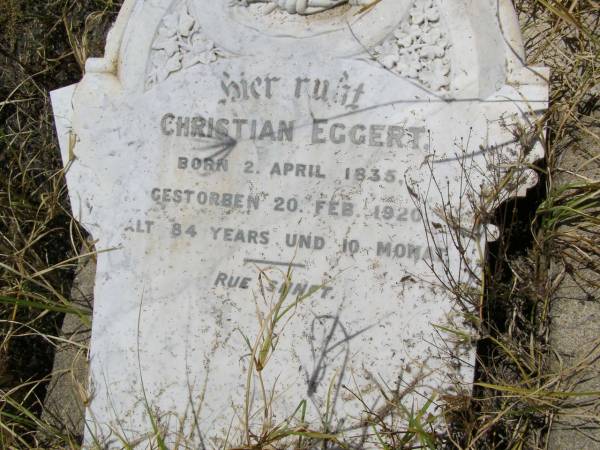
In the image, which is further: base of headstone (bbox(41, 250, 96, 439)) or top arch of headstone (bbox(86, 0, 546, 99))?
base of headstone (bbox(41, 250, 96, 439))

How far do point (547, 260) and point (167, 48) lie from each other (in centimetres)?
138

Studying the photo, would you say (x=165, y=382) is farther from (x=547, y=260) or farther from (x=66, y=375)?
(x=547, y=260)

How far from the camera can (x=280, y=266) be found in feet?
6.89

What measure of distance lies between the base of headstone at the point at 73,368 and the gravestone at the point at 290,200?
309 millimetres

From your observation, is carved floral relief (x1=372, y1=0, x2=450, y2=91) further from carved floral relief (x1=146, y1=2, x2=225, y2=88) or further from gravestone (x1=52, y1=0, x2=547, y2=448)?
carved floral relief (x1=146, y1=2, x2=225, y2=88)

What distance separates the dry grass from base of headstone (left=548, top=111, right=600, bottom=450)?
2 centimetres

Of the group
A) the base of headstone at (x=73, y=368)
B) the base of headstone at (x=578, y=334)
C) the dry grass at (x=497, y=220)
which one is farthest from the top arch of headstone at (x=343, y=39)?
the base of headstone at (x=73, y=368)

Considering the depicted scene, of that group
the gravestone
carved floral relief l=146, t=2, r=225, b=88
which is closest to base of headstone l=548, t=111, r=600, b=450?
the gravestone

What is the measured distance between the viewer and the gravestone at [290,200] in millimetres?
2025

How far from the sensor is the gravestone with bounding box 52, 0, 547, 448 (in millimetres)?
2025

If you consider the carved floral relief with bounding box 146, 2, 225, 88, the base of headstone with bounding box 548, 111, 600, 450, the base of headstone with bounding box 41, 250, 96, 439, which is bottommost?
the base of headstone with bounding box 41, 250, 96, 439

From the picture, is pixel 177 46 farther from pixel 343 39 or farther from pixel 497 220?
pixel 497 220

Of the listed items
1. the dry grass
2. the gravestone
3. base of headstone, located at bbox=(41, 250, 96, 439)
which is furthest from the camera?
base of headstone, located at bbox=(41, 250, 96, 439)

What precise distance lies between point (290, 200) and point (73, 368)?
1.03 meters
